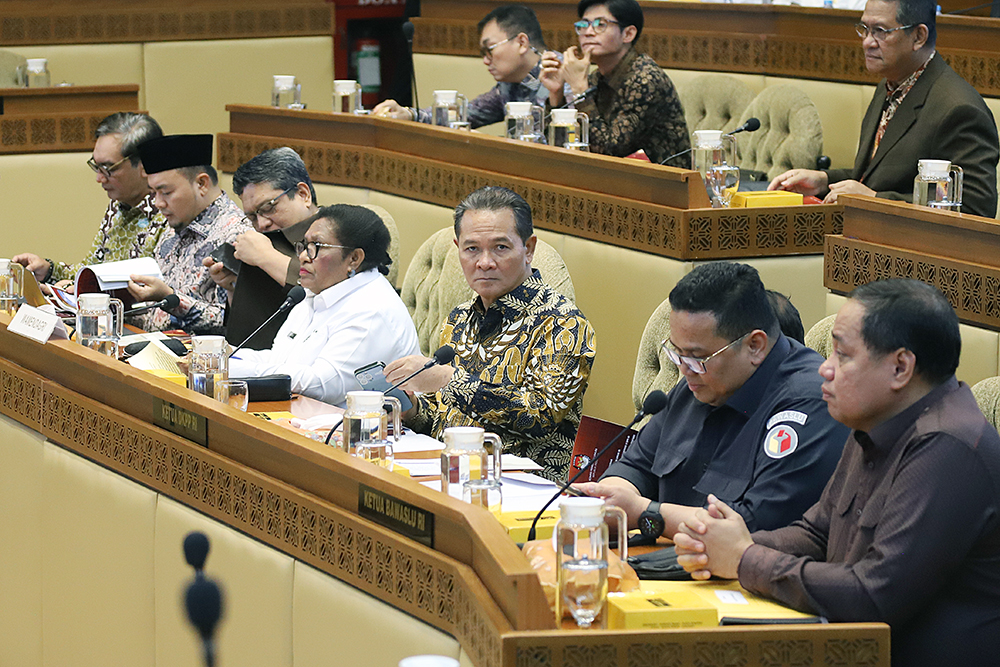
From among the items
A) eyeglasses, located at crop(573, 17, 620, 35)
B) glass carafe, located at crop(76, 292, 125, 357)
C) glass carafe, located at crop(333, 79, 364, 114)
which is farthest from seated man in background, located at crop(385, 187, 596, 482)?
glass carafe, located at crop(333, 79, 364, 114)

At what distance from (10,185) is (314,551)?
15.4ft

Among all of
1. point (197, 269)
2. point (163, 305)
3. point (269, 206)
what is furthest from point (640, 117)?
point (163, 305)

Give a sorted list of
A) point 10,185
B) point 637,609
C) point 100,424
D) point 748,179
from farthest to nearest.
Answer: point 10,185
point 748,179
point 100,424
point 637,609

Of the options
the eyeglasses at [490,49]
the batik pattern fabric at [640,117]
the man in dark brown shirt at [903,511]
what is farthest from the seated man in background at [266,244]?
the man in dark brown shirt at [903,511]

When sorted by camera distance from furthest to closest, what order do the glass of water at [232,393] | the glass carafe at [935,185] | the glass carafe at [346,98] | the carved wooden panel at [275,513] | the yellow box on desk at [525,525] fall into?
the glass carafe at [346,98] < the glass carafe at [935,185] < the glass of water at [232,393] < the yellow box on desk at [525,525] < the carved wooden panel at [275,513]

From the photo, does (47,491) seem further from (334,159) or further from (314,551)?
(334,159)

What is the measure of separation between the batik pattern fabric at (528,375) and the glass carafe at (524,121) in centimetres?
154

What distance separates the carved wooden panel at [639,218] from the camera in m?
3.87

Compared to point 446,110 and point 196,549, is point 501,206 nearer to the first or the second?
point 196,549

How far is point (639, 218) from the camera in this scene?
402 centimetres

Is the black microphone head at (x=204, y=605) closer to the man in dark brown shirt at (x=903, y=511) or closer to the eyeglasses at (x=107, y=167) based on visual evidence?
the man in dark brown shirt at (x=903, y=511)

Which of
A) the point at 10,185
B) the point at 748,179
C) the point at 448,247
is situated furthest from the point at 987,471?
the point at 10,185

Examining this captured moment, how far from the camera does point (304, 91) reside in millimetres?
7961

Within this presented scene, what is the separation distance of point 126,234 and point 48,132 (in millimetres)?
1766
